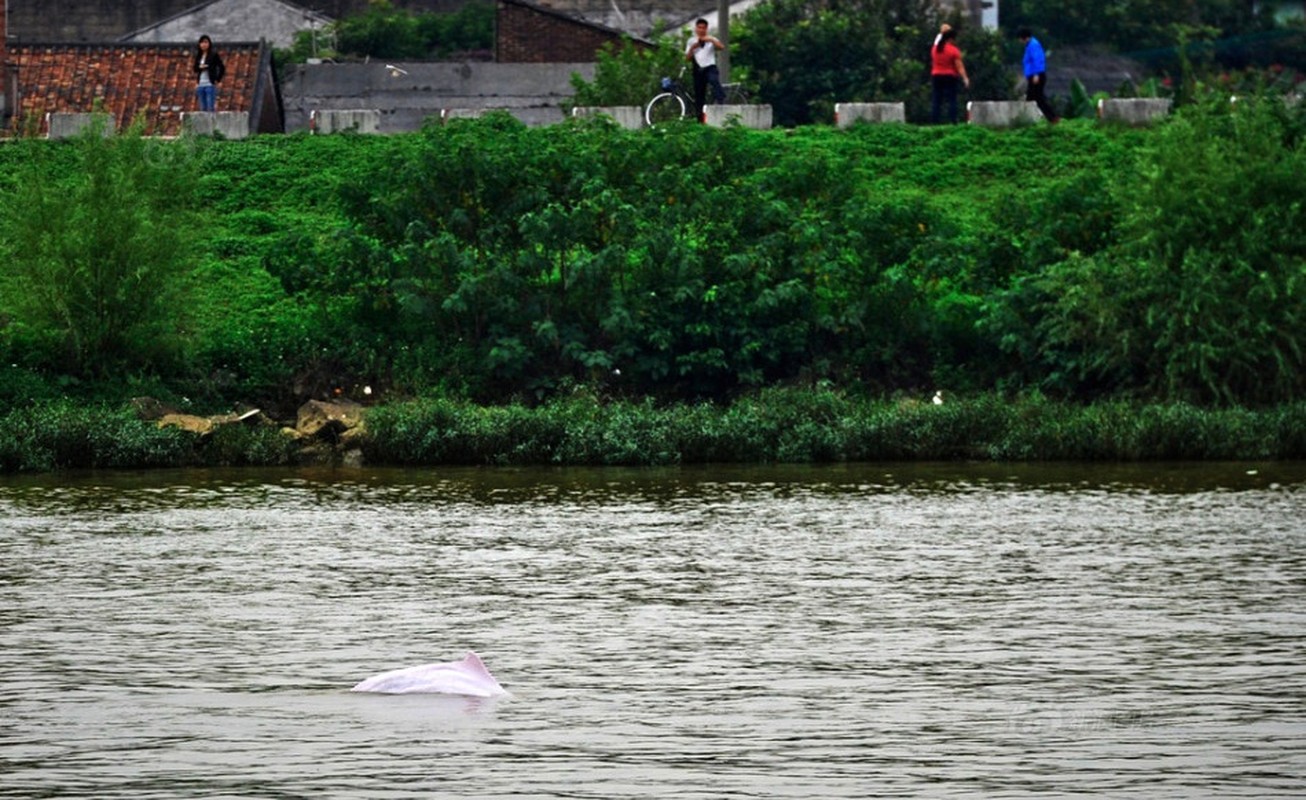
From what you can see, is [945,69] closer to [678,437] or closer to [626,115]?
[626,115]

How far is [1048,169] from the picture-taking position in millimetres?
41531

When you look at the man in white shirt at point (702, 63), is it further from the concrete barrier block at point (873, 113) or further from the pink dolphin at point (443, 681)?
the pink dolphin at point (443, 681)

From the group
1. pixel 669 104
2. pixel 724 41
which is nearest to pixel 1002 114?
pixel 669 104

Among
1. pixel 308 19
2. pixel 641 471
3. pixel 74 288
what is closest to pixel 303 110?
pixel 308 19

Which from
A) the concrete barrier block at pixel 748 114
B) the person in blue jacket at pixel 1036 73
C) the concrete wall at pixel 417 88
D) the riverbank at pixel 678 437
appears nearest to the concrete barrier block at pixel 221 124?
the concrete barrier block at pixel 748 114

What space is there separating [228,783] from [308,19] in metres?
60.0

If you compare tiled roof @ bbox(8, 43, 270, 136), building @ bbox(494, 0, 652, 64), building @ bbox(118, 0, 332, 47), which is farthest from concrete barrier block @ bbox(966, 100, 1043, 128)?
building @ bbox(118, 0, 332, 47)

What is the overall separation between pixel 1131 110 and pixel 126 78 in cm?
1859

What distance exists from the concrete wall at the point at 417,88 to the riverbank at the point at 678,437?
26.0 metres

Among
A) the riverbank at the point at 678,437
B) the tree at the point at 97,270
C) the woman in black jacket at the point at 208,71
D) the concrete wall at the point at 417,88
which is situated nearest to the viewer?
the riverbank at the point at 678,437

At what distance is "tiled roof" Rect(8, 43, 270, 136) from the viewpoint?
49.6 metres

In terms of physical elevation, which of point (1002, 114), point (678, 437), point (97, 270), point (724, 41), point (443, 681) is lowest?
point (678, 437)

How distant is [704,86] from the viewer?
42.7 meters

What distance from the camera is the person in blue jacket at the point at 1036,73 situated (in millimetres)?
42938
